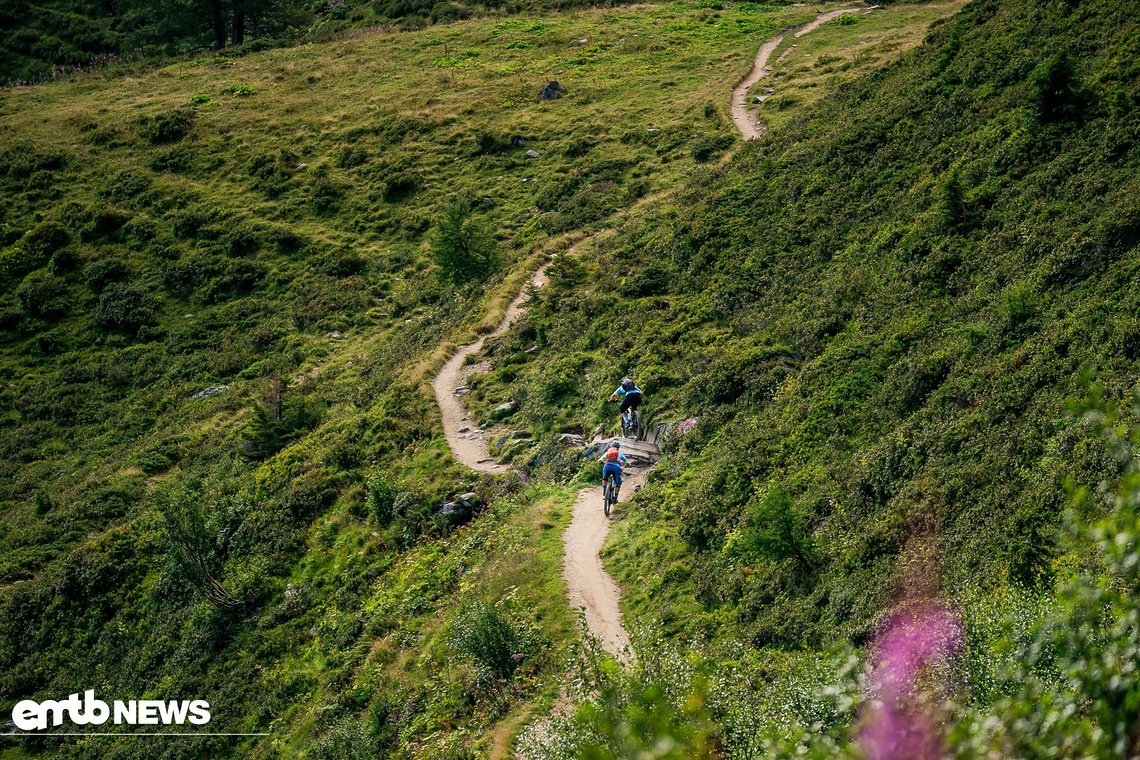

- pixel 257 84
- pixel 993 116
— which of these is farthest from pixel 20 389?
pixel 993 116

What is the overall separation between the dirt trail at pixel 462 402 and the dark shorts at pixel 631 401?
17.6 feet

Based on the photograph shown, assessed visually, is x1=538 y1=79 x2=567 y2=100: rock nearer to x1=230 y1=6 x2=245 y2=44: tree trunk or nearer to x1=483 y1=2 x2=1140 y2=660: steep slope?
x1=483 y1=2 x2=1140 y2=660: steep slope

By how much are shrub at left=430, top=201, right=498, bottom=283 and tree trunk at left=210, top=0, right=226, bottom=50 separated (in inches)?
2250

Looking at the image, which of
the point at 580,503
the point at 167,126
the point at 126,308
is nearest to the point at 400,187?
the point at 126,308

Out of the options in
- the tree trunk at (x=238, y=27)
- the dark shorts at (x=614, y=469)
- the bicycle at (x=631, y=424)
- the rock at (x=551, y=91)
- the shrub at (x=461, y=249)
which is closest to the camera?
the dark shorts at (x=614, y=469)

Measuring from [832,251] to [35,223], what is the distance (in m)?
55.9

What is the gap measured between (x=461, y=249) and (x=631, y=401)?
23.7 m

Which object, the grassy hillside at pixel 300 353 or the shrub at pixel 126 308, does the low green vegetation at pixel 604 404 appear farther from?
the shrub at pixel 126 308

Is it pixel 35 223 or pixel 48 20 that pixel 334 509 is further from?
Result: pixel 48 20

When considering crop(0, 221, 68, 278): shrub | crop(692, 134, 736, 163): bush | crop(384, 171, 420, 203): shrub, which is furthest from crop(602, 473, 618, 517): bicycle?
crop(0, 221, 68, 278): shrub

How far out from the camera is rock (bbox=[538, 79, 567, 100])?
67.4 metres

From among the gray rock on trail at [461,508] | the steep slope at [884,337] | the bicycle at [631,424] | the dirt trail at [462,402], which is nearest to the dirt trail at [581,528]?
the dirt trail at [462,402]

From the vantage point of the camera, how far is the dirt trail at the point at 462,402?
31.7 meters

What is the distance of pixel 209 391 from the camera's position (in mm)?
48031
